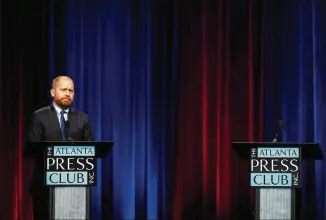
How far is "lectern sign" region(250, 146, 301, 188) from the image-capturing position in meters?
4.88

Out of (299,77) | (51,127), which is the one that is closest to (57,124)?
(51,127)

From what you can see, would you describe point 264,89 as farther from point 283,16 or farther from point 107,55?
point 107,55

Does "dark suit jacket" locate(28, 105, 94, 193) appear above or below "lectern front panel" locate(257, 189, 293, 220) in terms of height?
above

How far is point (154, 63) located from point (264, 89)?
3.92 ft

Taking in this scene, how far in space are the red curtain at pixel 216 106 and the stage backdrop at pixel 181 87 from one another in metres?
0.01

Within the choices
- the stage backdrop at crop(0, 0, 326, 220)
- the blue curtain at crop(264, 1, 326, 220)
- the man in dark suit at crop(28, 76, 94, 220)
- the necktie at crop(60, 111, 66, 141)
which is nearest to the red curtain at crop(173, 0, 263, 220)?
the stage backdrop at crop(0, 0, 326, 220)

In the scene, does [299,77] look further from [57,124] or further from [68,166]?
[68,166]

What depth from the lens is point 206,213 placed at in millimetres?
6801

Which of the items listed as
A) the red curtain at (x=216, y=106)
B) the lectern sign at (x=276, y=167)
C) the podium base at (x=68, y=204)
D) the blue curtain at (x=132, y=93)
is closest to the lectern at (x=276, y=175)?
the lectern sign at (x=276, y=167)

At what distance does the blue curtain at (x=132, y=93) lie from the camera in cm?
683

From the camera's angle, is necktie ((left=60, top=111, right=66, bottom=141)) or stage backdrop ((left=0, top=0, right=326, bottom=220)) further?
stage backdrop ((left=0, top=0, right=326, bottom=220))

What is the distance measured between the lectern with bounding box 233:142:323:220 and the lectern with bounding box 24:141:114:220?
1.13 m

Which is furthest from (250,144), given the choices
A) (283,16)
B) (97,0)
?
(97,0)

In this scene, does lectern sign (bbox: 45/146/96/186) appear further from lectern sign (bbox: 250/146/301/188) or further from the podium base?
lectern sign (bbox: 250/146/301/188)
